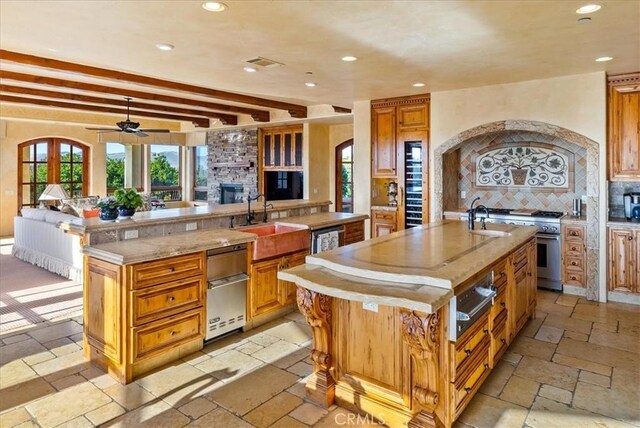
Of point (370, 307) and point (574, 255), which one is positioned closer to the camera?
point (370, 307)

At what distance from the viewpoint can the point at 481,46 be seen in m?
3.85

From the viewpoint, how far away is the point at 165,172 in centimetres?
1274

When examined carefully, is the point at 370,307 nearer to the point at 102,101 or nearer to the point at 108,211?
the point at 108,211

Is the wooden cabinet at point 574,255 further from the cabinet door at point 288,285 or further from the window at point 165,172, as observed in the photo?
the window at point 165,172

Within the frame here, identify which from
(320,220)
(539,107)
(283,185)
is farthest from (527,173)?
(283,185)

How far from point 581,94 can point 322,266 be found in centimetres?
424

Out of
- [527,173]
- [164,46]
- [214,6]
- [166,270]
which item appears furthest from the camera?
[527,173]

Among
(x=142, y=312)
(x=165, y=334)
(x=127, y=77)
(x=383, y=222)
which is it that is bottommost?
(x=165, y=334)

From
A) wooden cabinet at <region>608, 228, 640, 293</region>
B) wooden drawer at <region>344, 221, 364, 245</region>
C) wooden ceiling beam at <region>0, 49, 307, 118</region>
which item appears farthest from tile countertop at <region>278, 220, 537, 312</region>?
wooden ceiling beam at <region>0, 49, 307, 118</region>

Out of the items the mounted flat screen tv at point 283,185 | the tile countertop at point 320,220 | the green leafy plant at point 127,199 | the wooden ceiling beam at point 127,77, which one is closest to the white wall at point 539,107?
the tile countertop at point 320,220

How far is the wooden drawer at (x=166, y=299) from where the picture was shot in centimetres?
306

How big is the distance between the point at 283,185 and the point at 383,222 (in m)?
4.19

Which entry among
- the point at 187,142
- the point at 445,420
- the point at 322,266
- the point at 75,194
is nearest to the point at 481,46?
the point at 322,266

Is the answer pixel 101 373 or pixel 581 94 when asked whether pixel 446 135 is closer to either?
pixel 581 94
